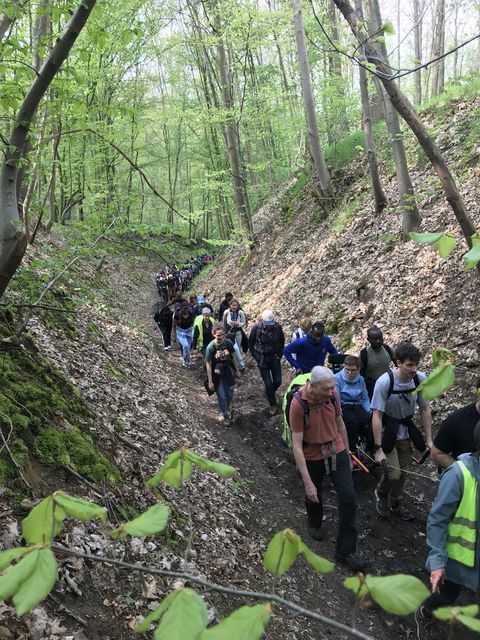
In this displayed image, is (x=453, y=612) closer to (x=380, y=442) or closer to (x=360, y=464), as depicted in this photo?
(x=380, y=442)

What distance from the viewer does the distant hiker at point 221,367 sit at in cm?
836

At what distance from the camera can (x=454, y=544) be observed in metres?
3.09

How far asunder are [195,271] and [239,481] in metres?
25.7

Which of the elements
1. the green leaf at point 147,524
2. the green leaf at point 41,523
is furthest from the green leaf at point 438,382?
the green leaf at point 41,523

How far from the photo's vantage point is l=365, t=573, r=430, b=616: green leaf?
90 cm

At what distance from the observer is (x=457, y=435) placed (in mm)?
3586

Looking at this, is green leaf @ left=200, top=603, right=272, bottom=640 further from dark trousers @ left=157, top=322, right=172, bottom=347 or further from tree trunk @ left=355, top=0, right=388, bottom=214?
dark trousers @ left=157, top=322, right=172, bottom=347

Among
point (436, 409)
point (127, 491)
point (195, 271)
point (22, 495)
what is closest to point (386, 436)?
point (436, 409)

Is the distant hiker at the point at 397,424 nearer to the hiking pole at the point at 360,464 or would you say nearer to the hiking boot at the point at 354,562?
the hiking pole at the point at 360,464

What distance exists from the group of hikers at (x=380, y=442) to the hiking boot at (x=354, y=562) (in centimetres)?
1

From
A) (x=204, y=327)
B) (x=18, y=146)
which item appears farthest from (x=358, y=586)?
(x=204, y=327)

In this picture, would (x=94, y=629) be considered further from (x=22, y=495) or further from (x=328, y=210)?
(x=328, y=210)

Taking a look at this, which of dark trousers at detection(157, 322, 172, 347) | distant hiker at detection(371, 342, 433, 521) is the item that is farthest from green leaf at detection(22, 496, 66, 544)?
dark trousers at detection(157, 322, 172, 347)

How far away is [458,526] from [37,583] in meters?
3.04
